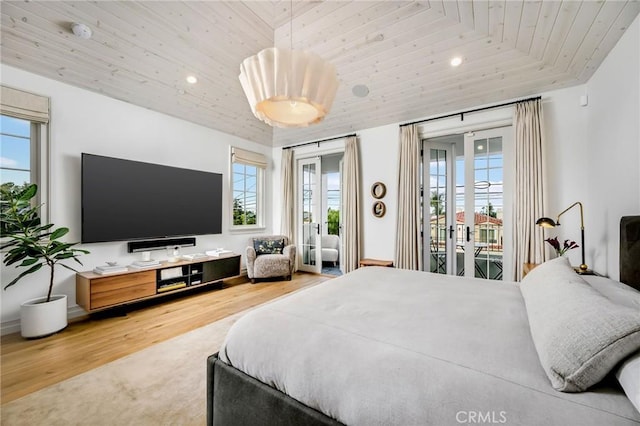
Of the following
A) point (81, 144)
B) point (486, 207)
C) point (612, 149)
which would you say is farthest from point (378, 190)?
point (81, 144)

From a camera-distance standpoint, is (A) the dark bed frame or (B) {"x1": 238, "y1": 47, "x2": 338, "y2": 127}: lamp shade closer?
(A) the dark bed frame

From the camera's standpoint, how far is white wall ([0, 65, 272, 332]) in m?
2.67

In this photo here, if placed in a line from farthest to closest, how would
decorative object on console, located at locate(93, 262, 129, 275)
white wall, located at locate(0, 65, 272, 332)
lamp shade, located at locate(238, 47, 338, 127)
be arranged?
decorative object on console, located at locate(93, 262, 129, 275) → white wall, located at locate(0, 65, 272, 332) → lamp shade, located at locate(238, 47, 338, 127)

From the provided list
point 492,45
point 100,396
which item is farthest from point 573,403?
point 492,45

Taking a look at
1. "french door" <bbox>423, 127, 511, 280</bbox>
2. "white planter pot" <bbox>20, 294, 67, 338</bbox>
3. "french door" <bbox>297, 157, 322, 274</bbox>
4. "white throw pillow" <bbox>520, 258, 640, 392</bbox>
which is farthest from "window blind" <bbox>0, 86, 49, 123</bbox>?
"french door" <bbox>423, 127, 511, 280</bbox>

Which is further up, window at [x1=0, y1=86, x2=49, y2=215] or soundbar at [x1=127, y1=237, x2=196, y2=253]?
window at [x1=0, y1=86, x2=49, y2=215]

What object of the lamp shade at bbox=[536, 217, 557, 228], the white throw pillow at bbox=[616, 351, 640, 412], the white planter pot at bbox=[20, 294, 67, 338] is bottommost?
the white planter pot at bbox=[20, 294, 67, 338]

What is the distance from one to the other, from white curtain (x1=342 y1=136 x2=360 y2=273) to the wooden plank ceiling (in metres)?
1.11

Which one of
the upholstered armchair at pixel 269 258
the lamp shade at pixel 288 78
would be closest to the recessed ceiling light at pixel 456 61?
the lamp shade at pixel 288 78

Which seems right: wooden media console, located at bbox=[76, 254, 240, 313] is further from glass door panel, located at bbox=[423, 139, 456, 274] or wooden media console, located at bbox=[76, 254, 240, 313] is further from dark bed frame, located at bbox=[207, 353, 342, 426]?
glass door panel, located at bbox=[423, 139, 456, 274]

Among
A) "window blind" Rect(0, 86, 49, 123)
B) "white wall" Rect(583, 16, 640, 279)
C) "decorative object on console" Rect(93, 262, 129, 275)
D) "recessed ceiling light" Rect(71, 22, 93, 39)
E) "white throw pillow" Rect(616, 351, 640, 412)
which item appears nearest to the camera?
"white throw pillow" Rect(616, 351, 640, 412)

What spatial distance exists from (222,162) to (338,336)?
4218 millimetres

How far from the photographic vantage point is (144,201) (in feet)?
11.4

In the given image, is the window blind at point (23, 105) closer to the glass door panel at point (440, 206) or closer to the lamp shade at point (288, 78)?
the lamp shade at point (288, 78)
